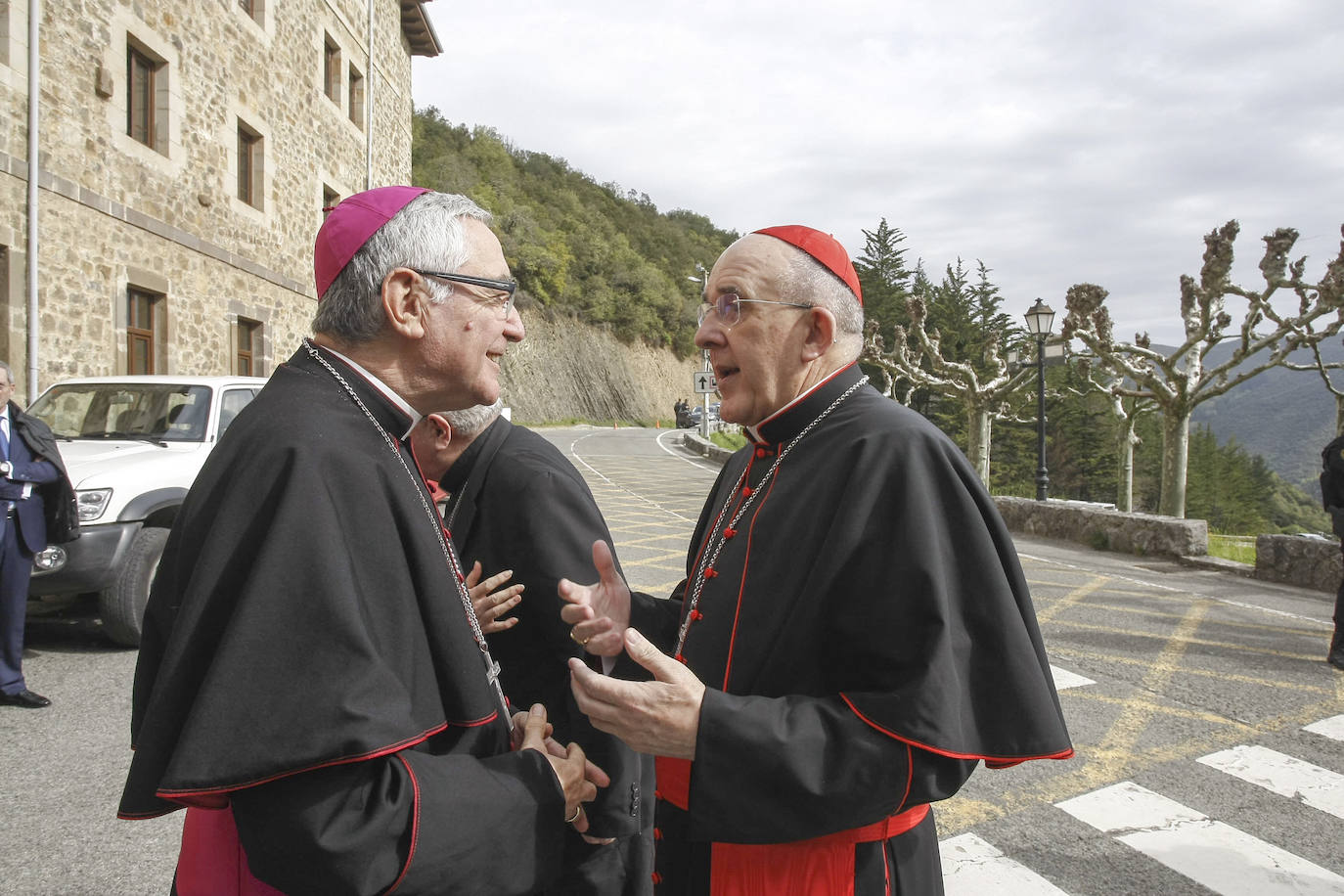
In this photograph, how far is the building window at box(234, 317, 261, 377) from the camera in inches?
585

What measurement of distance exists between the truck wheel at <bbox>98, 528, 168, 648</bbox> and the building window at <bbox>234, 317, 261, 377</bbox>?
10.1 meters

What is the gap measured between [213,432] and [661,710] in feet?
20.8

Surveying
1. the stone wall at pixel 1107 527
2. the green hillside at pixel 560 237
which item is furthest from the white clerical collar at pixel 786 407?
the green hillside at pixel 560 237

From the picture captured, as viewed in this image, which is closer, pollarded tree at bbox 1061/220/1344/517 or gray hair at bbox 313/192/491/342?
gray hair at bbox 313/192/491/342

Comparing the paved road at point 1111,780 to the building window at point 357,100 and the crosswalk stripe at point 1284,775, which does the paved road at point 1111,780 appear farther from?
the building window at point 357,100

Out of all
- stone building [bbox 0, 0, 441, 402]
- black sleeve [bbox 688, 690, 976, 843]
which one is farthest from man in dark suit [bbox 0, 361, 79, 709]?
stone building [bbox 0, 0, 441, 402]

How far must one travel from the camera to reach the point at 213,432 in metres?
6.56

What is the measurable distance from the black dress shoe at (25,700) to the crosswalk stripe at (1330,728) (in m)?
7.21

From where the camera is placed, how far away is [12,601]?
4789mm

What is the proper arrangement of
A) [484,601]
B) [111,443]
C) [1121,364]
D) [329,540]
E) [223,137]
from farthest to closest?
[1121,364], [223,137], [111,443], [484,601], [329,540]

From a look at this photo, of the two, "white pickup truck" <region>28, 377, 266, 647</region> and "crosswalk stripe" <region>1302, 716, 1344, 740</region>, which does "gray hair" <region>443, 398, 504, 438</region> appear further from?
"crosswalk stripe" <region>1302, 716, 1344, 740</region>

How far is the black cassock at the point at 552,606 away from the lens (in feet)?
6.73

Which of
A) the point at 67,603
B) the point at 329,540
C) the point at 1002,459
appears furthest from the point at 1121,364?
the point at 1002,459

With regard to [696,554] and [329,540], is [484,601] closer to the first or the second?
[696,554]
